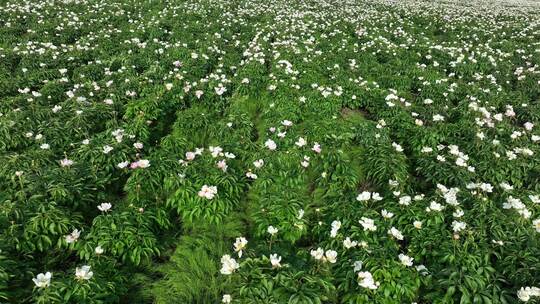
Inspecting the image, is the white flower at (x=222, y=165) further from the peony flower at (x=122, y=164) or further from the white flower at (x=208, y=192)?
the peony flower at (x=122, y=164)

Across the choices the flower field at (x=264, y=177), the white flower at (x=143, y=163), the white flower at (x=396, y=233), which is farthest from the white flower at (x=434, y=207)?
the white flower at (x=143, y=163)

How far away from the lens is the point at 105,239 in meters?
5.09

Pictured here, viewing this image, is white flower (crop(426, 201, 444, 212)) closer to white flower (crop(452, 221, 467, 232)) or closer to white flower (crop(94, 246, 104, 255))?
white flower (crop(452, 221, 467, 232))

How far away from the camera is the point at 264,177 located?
669cm

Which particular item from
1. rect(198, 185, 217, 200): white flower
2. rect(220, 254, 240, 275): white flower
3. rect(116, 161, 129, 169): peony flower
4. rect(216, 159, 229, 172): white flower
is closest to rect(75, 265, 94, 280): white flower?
rect(220, 254, 240, 275): white flower

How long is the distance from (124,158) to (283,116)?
3.79m

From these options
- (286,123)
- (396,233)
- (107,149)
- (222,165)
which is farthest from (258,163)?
(107,149)

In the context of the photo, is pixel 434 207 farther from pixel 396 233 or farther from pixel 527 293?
pixel 527 293

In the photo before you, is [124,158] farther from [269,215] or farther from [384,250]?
[384,250]

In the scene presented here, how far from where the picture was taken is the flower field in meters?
4.76

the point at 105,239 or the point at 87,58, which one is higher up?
the point at 105,239

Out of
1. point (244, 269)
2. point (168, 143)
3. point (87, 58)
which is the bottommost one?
point (87, 58)

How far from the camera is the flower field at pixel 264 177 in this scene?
4.76m

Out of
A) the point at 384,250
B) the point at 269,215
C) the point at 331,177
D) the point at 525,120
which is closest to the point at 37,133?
the point at 269,215
